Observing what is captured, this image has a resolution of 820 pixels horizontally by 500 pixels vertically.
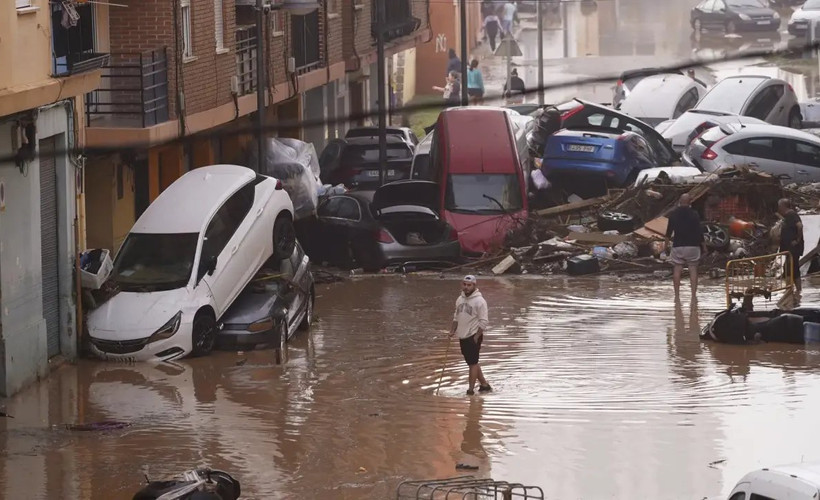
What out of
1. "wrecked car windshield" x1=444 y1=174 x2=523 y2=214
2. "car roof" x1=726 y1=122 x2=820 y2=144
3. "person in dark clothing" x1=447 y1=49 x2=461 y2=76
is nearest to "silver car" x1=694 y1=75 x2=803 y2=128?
"car roof" x1=726 y1=122 x2=820 y2=144

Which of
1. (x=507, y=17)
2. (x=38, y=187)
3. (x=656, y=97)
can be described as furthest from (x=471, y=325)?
(x=507, y=17)

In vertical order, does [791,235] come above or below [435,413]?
above

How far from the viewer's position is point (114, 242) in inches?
1008

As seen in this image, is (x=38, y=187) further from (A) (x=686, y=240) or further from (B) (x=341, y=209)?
(A) (x=686, y=240)

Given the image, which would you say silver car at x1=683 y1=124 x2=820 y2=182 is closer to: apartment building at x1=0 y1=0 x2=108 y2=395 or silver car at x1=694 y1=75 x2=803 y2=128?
silver car at x1=694 y1=75 x2=803 y2=128

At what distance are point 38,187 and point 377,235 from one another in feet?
27.1

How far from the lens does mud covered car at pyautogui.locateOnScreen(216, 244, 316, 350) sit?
66.2 ft

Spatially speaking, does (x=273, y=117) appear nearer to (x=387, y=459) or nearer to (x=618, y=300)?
(x=618, y=300)

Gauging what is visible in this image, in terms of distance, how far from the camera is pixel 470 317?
17422mm

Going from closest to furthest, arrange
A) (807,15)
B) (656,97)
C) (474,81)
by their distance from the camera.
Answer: (656,97) < (474,81) < (807,15)

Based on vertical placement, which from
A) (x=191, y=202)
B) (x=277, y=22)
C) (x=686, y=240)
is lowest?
(x=686, y=240)

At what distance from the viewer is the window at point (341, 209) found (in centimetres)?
2691

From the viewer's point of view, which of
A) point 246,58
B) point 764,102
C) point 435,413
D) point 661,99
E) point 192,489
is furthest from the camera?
point 661,99

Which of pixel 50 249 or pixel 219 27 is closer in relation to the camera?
pixel 50 249
